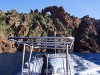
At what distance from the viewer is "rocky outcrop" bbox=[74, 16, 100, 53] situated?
139613mm

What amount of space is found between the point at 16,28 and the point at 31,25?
649 cm

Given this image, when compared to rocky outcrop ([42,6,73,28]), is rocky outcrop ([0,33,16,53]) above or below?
below

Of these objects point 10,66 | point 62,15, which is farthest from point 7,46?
point 10,66

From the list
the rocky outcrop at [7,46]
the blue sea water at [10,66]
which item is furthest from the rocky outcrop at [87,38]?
the blue sea water at [10,66]

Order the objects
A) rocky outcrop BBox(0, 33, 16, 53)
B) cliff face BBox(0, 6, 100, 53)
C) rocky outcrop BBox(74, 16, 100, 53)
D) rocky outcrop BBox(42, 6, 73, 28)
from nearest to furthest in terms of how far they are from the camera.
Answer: rocky outcrop BBox(0, 33, 16, 53), cliff face BBox(0, 6, 100, 53), rocky outcrop BBox(74, 16, 100, 53), rocky outcrop BBox(42, 6, 73, 28)

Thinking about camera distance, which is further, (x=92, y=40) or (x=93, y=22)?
(x=93, y=22)

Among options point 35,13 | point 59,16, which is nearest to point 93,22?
point 59,16

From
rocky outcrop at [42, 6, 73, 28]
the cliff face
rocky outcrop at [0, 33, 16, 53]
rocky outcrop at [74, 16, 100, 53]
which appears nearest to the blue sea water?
rocky outcrop at [0, 33, 16, 53]

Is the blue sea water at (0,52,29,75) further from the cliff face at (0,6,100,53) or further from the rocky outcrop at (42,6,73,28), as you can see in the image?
the rocky outcrop at (42,6,73,28)

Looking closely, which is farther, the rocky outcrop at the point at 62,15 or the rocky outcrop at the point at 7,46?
the rocky outcrop at the point at 62,15

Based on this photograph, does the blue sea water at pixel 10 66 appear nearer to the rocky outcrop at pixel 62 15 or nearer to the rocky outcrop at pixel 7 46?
the rocky outcrop at pixel 7 46

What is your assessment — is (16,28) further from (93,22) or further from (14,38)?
(14,38)

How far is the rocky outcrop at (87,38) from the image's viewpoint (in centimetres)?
13961

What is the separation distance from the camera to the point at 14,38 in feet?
39.6
